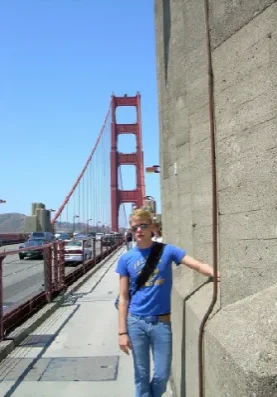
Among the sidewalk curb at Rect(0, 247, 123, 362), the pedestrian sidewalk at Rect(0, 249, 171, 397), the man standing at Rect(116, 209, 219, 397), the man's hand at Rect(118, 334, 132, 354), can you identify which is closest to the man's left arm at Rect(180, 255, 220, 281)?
the man standing at Rect(116, 209, 219, 397)

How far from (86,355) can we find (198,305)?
283 cm

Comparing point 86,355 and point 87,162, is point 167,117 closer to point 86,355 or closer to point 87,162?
point 86,355

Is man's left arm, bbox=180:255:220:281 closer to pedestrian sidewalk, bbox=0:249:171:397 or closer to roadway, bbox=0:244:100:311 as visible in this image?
pedestrian sidewalk, bbox=0:249:171:397

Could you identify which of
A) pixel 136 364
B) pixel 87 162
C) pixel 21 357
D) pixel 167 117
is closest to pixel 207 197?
pixel 136 364

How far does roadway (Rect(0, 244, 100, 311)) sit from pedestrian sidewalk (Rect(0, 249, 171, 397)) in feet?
1.87

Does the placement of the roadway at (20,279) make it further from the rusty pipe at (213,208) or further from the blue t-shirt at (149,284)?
the rusty pipe at (213,208)

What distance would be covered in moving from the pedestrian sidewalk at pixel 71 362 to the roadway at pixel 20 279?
1.87 ft

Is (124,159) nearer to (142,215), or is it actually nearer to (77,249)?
(77,249)

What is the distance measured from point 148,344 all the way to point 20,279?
214 inches

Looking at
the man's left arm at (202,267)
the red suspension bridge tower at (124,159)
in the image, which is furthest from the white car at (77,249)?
the red suspension bridge tower at (124,159)

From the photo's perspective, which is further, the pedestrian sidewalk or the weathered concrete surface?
the pedestrian sidewalk

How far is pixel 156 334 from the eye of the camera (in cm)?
313

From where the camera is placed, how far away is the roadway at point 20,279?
7.17m

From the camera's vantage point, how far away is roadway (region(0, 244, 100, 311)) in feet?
23.5
